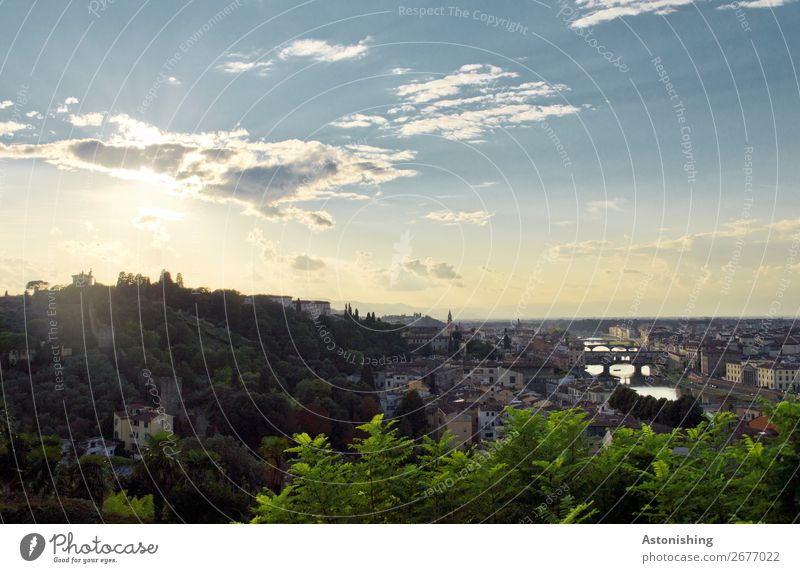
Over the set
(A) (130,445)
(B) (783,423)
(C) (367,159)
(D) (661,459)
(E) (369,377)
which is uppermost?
(C) (367,159)

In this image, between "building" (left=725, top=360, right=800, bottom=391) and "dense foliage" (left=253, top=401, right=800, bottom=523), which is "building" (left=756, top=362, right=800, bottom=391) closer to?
"building" (left=725, top=360, right=800, bottom=391)

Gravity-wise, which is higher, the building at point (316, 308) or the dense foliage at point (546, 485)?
the building at point (316, 308)

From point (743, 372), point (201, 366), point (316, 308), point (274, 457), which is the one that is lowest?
point (274, 457)

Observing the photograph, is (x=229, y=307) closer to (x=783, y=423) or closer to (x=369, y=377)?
(x=369, y=377)

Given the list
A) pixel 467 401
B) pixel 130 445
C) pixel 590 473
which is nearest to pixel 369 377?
pixel 467 401

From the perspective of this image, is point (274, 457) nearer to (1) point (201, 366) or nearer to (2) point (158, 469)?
(2) point (158, 469)

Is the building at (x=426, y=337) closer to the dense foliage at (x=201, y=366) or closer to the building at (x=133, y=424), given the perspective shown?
the dense foliage at (x=201, y=366)

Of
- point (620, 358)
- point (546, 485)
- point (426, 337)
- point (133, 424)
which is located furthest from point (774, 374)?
point (546, 485)

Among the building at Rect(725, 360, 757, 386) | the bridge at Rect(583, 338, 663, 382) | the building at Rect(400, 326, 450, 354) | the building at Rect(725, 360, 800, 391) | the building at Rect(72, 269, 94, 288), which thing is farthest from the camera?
the bridge at Rect(583, 338, 663, 382)

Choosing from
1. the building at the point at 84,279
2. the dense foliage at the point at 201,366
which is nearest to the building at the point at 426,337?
the dense foliage at the point at 201,366

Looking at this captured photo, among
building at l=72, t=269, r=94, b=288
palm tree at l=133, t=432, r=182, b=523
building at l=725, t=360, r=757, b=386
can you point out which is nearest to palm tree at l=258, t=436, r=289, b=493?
palm tree at l=133, t=432, r=182, b=523
